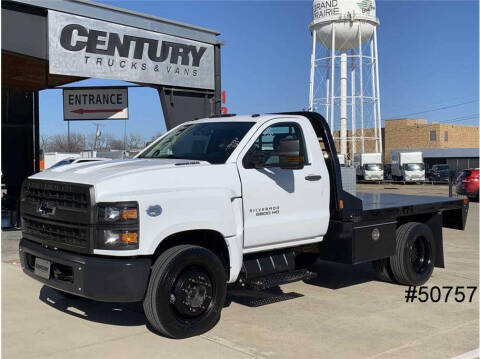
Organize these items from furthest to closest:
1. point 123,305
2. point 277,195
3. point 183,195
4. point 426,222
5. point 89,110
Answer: point 89,110 → point 426,222 → point 123,305 → point 277,195 → point 183,195

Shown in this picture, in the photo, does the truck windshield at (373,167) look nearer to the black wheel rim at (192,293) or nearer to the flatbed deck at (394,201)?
the flatbed deck at (394,201)

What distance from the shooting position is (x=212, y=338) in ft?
17.5

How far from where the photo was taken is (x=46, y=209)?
212 inches

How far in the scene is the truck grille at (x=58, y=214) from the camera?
4.91m

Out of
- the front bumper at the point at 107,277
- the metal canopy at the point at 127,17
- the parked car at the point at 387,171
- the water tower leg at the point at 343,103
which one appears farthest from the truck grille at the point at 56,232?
the water tower leg at the point at 343,103

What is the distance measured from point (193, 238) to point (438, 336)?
8.44ft

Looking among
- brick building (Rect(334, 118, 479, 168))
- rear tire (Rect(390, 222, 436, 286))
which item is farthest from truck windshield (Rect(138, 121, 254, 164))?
brick building (Rect(334, 118, 479, 168))

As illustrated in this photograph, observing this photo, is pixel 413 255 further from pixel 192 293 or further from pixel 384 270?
pixel 192 293

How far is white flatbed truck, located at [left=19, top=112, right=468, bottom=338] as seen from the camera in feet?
16.0

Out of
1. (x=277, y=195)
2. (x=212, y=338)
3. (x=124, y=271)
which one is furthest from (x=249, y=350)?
(x=277, y=195)

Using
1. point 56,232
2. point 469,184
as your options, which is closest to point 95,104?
point 56,232

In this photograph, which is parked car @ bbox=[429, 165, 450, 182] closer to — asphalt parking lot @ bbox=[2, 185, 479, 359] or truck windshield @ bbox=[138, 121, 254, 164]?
asphalt parking lot @ bbox=[2, 185, 479, 359]

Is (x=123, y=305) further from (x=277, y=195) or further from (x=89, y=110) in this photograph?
(x=89, y=110)

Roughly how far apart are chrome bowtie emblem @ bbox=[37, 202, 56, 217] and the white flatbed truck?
0.01 m
